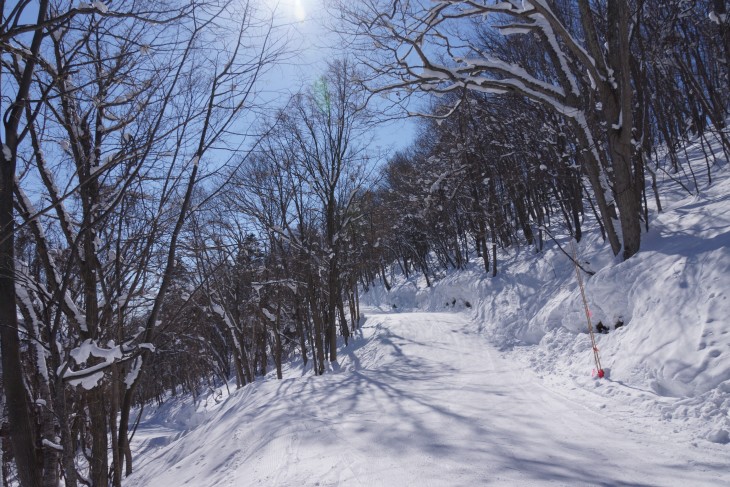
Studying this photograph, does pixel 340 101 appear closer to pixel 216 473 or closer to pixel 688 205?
pixel 688 205

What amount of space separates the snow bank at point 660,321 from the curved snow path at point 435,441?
0.52 m

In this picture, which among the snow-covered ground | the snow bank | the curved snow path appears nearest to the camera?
the curved snow path

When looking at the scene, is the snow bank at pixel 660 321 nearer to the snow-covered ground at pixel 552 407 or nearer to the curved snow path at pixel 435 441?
the snow-covered ground at pixel 552 407

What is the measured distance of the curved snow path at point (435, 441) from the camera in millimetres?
Result: 3645

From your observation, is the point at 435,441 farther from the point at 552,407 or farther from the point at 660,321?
the point at 660,321

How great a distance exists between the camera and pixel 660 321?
5848 millimetres

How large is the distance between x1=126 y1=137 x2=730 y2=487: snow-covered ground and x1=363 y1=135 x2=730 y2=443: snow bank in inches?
0.9

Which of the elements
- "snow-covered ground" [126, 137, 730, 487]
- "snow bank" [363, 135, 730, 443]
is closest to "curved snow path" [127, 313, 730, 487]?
"snow-covered ground" [126, 137, 730, 487]

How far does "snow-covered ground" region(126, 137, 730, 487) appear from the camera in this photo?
3834 mm

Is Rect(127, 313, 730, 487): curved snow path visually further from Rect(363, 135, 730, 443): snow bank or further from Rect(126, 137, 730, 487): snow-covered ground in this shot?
Rect(363, 135, 730, 443): snow bank

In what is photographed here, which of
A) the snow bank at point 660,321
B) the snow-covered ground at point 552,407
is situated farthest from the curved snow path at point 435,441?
the snow bank at point 660,321

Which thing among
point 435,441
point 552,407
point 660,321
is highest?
point 660,321

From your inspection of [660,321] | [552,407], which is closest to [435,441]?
[552,407]

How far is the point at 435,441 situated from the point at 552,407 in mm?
2059
